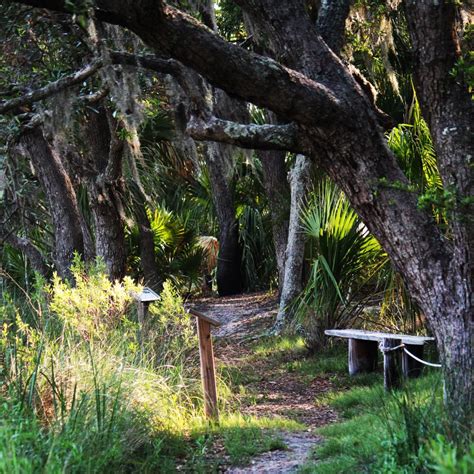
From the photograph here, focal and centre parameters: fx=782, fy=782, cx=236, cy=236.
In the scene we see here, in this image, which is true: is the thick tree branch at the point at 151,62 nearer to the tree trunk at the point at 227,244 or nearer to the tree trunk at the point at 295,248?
the tree trunk at the point at 295,248

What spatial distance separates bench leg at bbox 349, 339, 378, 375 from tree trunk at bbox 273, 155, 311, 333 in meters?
2.50

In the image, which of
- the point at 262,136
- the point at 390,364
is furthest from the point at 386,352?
the point at 262,136

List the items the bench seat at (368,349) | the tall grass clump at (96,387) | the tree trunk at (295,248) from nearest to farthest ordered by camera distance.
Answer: the tall grass clump at (96,387) → the bench seat at (368,349) → the tree trunk at (295,248)

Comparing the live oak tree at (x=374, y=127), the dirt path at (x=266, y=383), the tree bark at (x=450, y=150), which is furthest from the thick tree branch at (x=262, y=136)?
the dirt path at (x=266, y=383)

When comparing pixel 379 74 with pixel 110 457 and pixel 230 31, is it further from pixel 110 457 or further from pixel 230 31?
pixel 110 457

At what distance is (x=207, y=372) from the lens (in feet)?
23.5

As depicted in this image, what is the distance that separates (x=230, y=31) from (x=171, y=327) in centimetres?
758

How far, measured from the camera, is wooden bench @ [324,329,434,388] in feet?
27.0

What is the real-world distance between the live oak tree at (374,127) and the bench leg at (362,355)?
335 cm

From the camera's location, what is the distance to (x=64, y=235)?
1239 cm

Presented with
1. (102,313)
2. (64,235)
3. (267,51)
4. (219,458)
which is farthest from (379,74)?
(219,458)

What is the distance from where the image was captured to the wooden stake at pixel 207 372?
7125 millimetres

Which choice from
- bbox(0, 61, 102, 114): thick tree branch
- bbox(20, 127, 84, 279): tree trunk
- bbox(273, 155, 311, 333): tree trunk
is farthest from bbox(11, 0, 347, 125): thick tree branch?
bbox(20, 127, 84, 279): tree trunk

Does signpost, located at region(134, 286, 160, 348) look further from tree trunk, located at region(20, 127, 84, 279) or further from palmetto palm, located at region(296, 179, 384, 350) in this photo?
tree trunk, located at region(20, 127, 84, 279)
